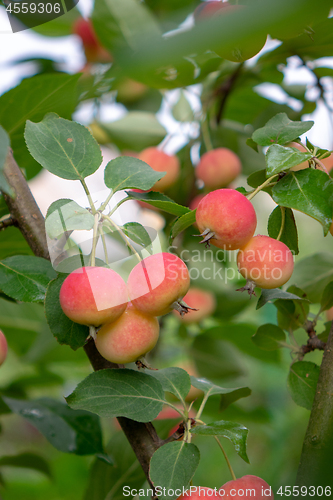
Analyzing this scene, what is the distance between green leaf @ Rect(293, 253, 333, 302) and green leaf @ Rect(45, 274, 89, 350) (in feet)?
1.23

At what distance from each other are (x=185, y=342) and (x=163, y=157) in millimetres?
478

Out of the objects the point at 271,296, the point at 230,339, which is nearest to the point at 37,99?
the point at 271,296

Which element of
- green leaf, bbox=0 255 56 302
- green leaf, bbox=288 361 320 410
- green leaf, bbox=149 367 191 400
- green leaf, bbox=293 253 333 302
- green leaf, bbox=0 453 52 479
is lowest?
green leaf, bbox=0 453 52 479

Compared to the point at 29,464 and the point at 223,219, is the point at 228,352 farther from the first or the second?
the point at 223,219

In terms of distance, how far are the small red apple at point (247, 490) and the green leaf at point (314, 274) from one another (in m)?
0.31

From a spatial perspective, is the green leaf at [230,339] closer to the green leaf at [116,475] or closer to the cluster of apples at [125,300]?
the green leaf at [116,475]

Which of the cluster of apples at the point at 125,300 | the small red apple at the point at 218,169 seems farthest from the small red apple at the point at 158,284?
the small red apple at the point at 218,169

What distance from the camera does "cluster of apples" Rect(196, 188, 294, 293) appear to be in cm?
37

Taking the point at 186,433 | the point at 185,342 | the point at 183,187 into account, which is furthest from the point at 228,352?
the point at 186,433

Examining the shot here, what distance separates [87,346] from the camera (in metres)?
0.45

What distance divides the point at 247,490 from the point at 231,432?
0.06 m

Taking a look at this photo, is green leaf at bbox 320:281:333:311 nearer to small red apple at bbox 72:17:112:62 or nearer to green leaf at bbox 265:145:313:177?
green leaf at bbox 265:145:313:177

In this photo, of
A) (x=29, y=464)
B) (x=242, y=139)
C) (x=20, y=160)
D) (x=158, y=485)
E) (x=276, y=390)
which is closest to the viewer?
(x=158, y=485)

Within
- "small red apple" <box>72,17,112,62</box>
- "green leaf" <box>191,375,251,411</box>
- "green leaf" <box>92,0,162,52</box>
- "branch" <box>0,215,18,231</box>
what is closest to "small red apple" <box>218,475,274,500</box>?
"green leaf" <box>191,375,251,411</box>
